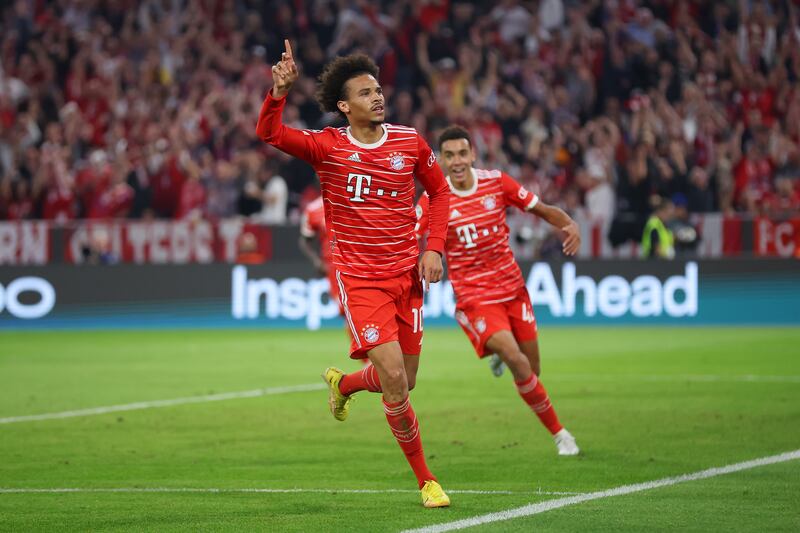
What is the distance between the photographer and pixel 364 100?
8133mm

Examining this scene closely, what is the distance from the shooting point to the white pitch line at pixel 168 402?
12.4 metres

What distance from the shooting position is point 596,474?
29.3 feet

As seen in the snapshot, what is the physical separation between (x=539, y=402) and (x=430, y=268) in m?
2.43

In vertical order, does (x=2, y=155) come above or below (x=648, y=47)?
below

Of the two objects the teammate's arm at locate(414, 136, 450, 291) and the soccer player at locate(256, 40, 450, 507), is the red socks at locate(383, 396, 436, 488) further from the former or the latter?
the teammate's arm at locate(414, 136, 450, 291)

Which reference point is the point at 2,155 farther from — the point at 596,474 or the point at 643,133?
the point at 596,474

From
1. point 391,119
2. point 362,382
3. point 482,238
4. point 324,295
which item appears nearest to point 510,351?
point 482,238

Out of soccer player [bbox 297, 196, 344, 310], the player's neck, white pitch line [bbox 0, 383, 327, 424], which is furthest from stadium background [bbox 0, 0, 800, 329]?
the player's neck

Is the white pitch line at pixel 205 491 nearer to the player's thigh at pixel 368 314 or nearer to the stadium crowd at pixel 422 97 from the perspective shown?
the player's thigh at pixel 368 314

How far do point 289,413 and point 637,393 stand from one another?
143 inches

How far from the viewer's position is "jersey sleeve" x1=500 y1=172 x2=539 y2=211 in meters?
10.6

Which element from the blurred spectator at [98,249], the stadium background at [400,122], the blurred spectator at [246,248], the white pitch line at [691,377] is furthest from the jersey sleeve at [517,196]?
the blurred spectator at [98,249]

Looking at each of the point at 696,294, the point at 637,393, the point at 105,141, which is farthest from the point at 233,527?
the point at 105,141

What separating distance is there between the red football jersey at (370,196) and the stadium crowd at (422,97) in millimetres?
14976
